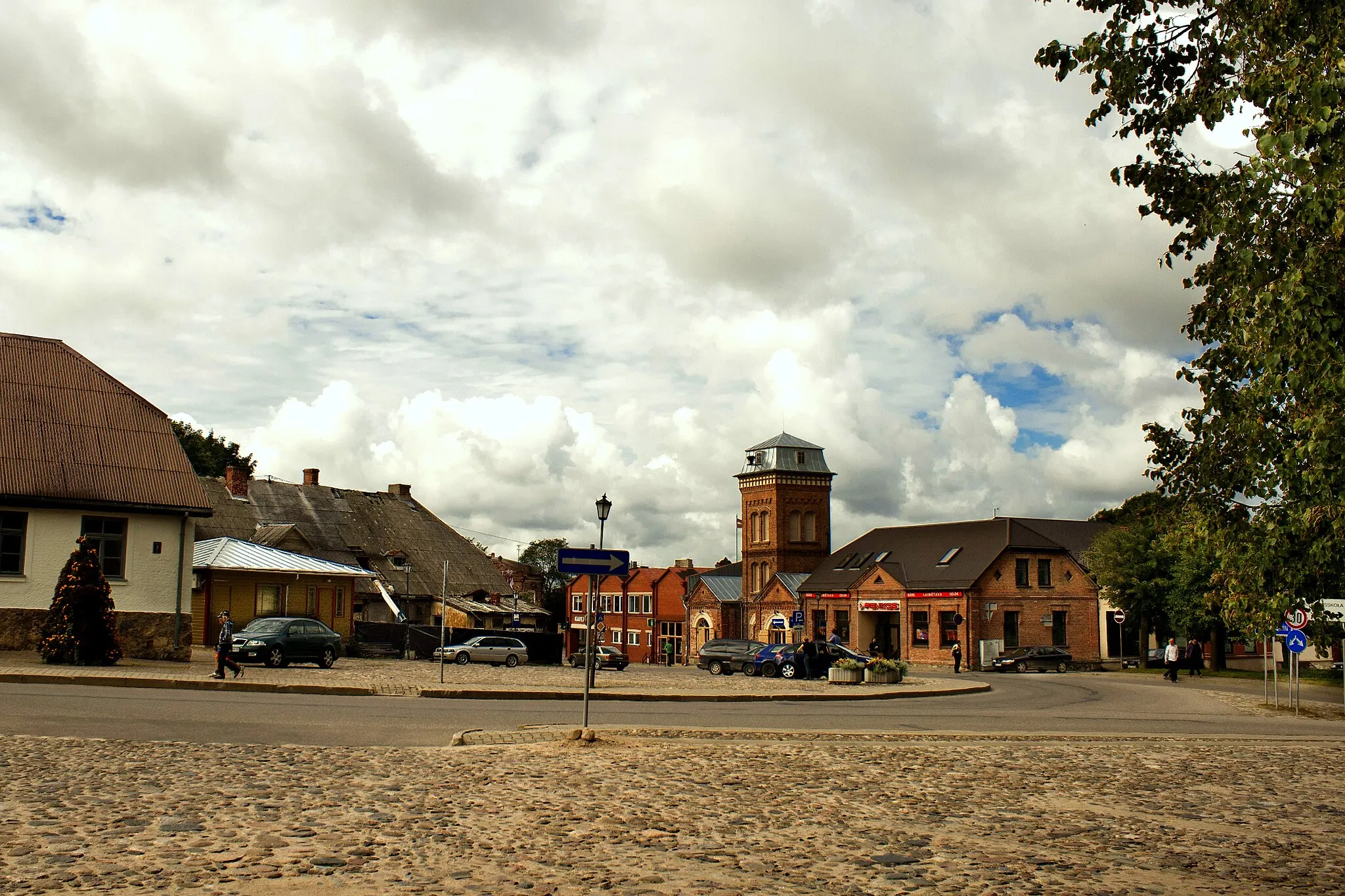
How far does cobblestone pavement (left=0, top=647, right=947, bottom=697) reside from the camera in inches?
990

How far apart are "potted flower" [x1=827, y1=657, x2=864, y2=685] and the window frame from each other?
68.2ft

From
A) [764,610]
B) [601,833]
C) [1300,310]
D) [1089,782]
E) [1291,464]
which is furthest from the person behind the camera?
[764,610]

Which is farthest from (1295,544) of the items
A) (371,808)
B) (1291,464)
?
(371,808)

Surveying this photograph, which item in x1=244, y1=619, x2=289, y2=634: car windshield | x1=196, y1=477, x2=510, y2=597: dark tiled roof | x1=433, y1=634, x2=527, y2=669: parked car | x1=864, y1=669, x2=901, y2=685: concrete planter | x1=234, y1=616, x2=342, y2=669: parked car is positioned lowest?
x1=864, y1=669, x2=901, y2=685: concrete planter

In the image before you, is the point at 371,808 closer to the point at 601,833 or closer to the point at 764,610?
the point at 601,833

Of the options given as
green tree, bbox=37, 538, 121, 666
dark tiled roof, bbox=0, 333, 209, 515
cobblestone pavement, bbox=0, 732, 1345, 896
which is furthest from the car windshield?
cobblestone pavement, bbox=0, 732, 1345, 896

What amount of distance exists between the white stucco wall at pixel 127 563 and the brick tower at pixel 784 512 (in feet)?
195

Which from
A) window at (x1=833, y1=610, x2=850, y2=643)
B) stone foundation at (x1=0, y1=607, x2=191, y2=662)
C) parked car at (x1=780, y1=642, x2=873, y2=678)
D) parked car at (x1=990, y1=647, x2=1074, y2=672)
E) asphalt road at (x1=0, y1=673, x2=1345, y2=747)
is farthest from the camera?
window at (x1=833, y1=610, x2=850, y2=643)

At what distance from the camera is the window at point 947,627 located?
223 feet

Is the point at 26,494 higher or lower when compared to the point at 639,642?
higher

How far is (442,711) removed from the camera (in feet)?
65.9

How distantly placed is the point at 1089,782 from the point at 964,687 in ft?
77.0

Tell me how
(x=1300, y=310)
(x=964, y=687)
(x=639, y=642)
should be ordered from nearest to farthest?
(x=1300, y=310)
(x=964, y=687)
(x=639, y=642)

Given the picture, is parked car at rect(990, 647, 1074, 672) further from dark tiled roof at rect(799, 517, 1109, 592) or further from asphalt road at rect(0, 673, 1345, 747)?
asphalt road at rect(0, 673, 1345, 747)
